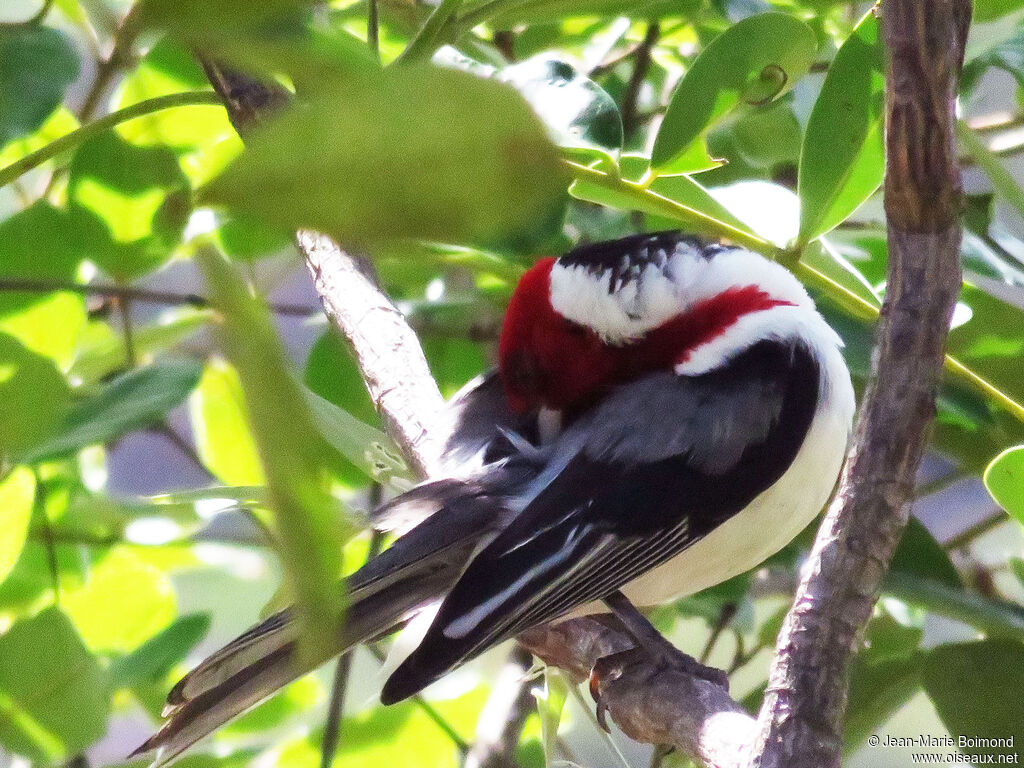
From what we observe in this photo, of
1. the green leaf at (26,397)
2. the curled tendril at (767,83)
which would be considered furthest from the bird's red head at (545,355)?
the green leaf at (26,397)

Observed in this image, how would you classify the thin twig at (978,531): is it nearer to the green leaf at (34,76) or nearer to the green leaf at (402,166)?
the green leaf at (34,76)

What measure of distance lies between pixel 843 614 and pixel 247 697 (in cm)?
47

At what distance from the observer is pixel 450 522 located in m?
1.06

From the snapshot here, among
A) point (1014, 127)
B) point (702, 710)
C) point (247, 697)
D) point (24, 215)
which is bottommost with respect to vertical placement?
point (702, 710)

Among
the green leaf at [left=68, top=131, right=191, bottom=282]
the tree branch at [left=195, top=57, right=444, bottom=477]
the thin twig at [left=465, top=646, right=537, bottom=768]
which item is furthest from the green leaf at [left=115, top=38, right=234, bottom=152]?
→ the thin twig at [left=465, top=646, right=537, bottom=768]

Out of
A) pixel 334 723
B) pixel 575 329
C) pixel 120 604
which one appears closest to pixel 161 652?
pixel 120 604

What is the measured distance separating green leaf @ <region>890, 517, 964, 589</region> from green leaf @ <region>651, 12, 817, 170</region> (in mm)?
456

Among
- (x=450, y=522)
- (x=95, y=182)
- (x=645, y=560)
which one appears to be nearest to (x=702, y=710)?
(x=645, y=560)

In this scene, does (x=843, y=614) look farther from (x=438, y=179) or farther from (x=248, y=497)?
(x=438, y=179)

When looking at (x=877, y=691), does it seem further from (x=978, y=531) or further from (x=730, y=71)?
(x=730, y=71)

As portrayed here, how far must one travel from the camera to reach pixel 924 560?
1.09 m

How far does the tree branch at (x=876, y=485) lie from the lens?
2.18 feet

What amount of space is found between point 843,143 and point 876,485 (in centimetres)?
37

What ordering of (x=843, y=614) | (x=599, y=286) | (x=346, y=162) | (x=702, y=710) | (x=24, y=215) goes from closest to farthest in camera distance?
1. (x=346, y=162)
2. (x=843, y=614)
3. (x=24, y=215)
4. (x=702, y=710)
5. (x=599, y=286)
